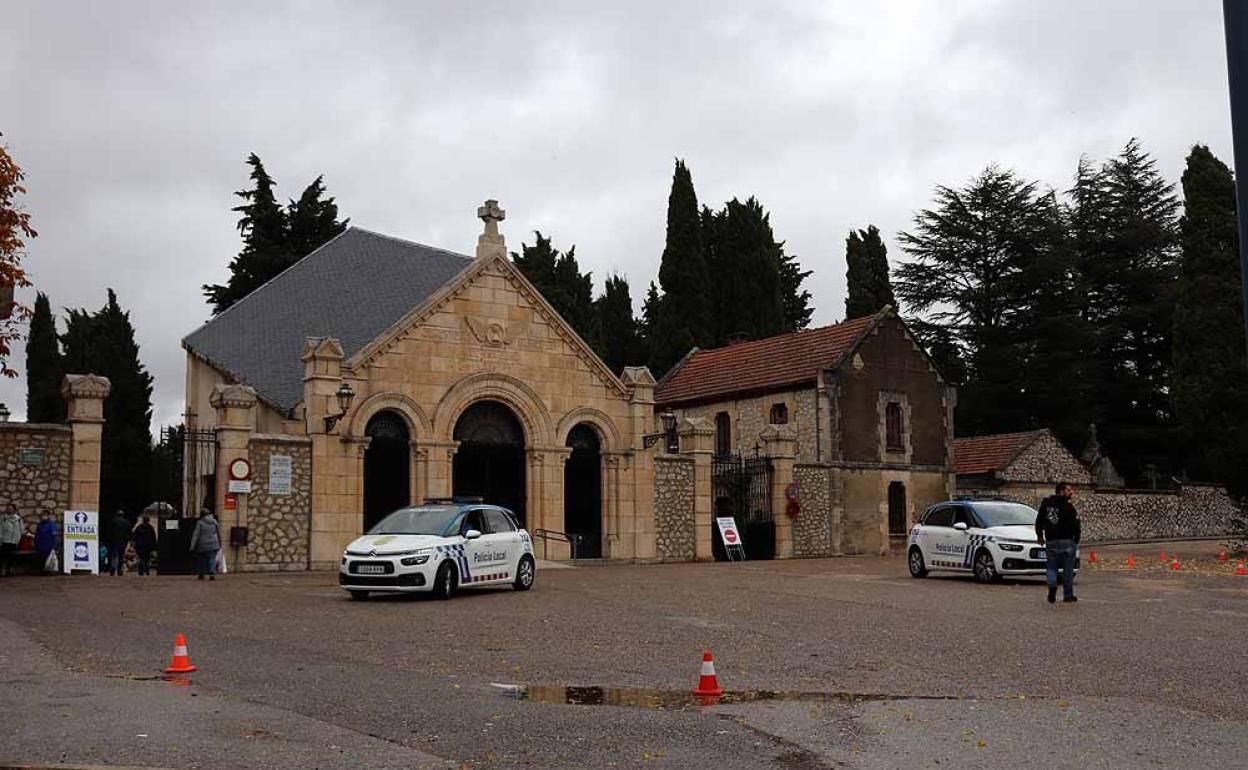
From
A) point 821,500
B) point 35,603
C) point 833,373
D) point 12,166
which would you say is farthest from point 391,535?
point 833,373

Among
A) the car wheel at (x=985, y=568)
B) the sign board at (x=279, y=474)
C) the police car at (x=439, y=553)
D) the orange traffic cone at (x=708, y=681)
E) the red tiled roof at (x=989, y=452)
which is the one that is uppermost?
the red tiled roof at (x=989, y=452)

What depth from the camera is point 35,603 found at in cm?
1758

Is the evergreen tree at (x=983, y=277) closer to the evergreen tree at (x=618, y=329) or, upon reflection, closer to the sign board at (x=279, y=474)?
the evergreen tree at (x=618, y=329)

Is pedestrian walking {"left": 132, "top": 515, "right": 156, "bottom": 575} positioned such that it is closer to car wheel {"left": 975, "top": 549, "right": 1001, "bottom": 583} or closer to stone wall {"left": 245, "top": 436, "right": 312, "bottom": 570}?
stone wall {"left": 245, "top": 436, "right": 312, "bottom": 570}

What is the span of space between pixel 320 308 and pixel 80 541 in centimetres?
1279

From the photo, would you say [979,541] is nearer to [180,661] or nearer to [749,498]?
[749,498]

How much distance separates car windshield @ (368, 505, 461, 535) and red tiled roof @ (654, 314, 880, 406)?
68.5 feet

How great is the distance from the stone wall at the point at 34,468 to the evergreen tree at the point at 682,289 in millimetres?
37739

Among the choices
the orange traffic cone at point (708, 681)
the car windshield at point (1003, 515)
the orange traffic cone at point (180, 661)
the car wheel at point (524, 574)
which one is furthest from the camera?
the car windshield at point (1003, 515)

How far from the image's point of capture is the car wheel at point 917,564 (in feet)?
79.4

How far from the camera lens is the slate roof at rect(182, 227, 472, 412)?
106 feet

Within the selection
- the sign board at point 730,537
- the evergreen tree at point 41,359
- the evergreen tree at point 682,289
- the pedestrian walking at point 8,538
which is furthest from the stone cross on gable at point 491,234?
the evergreen tree at point 41,359

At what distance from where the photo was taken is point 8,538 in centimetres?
2266

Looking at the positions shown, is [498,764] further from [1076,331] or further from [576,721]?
[1076,331]
